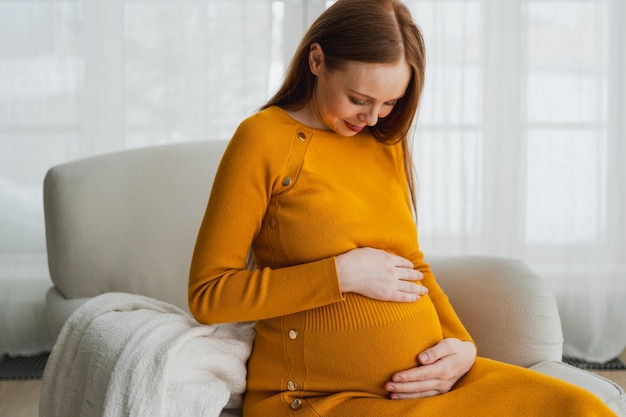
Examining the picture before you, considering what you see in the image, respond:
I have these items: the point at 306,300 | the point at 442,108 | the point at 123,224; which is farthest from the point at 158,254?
the point at 442,108

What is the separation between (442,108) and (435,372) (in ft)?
5.69

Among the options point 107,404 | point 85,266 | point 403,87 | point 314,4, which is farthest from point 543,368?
point 314,4

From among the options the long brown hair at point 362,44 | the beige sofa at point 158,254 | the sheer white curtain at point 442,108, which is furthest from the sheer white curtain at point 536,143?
the long brown hair at point 362,44

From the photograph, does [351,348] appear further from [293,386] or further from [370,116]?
[370,116]

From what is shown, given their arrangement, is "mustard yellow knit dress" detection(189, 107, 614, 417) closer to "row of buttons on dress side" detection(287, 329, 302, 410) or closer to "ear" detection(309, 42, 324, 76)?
"row of buttons on dress side" detection(287, 329, 302, 410)

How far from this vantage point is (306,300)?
125 cm

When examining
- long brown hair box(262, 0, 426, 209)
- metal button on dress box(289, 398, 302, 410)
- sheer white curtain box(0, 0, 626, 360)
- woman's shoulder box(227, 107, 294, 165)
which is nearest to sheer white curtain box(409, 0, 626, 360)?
sheer white curtain box(0, 0, 626, 360)

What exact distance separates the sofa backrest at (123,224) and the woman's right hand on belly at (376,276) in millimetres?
606

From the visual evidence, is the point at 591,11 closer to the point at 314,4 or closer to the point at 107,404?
the point at 314,4

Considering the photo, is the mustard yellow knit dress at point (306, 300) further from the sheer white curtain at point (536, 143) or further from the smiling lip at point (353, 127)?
the sheer white curtain at point (536, 143)

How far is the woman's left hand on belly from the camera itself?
1264 millimetres

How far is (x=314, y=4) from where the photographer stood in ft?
9.38

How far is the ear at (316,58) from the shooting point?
4.32 ft

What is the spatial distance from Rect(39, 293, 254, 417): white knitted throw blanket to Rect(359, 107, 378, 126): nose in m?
0.45
